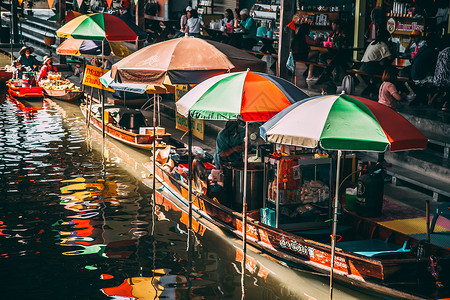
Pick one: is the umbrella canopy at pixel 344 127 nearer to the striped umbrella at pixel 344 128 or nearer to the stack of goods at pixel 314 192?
the striped umbrella at pixel 344 128

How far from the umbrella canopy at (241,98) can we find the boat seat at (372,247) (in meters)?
2.23

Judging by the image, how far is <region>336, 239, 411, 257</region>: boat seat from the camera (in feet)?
27.3

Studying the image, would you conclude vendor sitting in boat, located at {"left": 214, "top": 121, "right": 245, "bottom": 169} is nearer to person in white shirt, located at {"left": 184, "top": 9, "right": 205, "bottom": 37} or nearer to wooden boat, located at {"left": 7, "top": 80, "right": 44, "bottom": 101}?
person in white shirt, located at {"left": 184, "top": 9, "right": 205, "bottom": 37}

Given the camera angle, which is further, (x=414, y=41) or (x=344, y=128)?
(x=414, y=41)

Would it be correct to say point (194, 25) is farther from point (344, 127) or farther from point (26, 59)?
point (344, 127)

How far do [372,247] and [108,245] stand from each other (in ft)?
14.5

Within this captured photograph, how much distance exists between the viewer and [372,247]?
8812mm

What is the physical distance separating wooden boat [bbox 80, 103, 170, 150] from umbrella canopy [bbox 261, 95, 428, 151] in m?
8.06

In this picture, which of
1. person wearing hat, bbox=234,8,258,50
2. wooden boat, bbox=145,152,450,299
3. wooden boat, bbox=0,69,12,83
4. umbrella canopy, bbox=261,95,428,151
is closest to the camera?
umbrella canopy, bbox=261,95,428,151

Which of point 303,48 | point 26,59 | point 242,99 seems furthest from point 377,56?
point 26,59

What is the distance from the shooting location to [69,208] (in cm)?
1233

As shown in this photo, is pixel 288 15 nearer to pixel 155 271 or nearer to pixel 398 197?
pixel 398 197

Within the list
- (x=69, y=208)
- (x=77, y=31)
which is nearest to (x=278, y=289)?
(x=69, y=208)

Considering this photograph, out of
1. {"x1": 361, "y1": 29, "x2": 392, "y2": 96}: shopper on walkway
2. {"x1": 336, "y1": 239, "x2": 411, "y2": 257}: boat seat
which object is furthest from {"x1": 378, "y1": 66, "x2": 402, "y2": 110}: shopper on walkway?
{"x1": 336, "y1": 239, "x2": 411, "y2": 257}: boat seat
